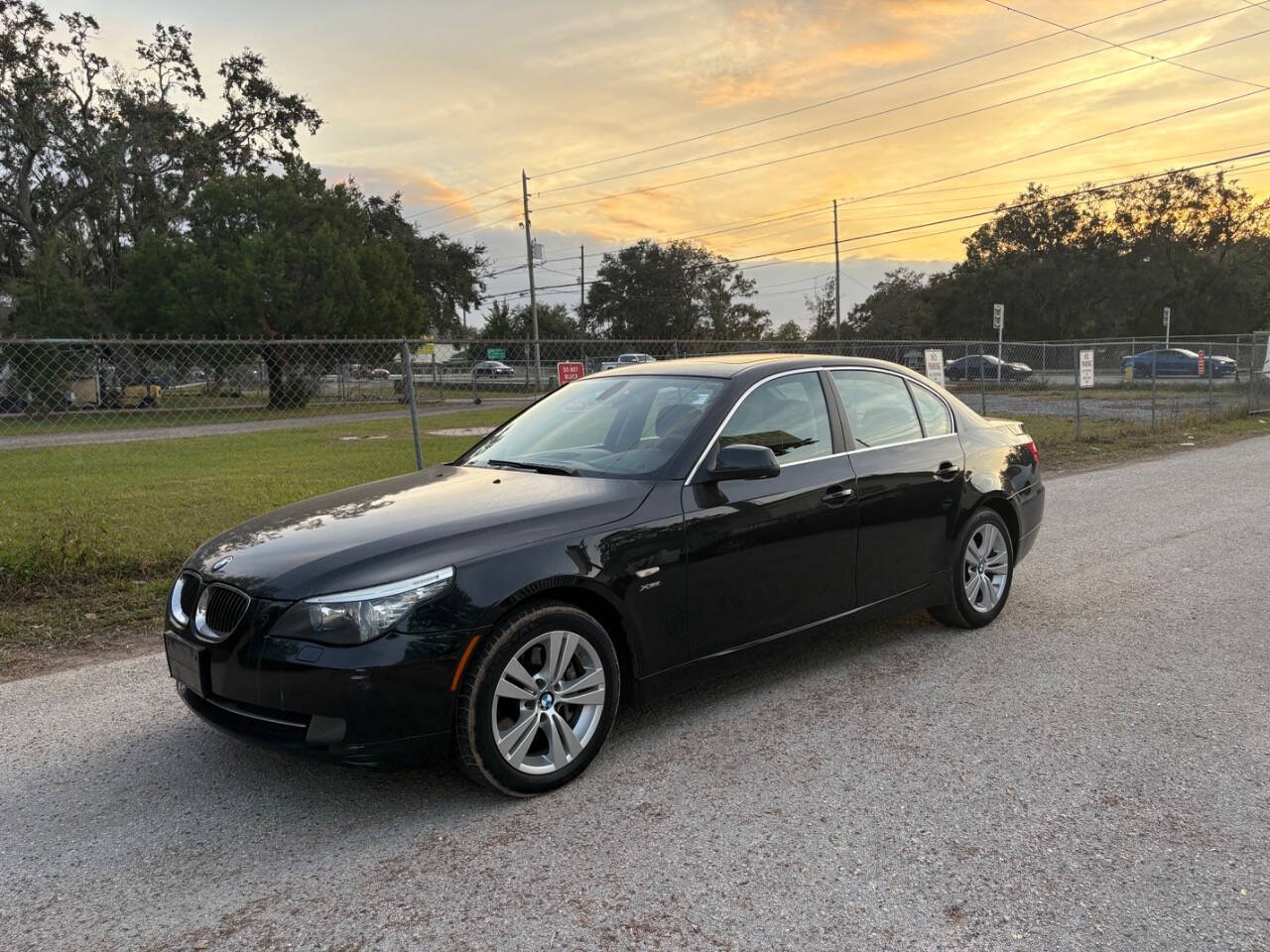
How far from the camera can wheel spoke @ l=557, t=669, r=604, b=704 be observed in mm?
3348

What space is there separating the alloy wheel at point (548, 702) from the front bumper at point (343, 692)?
24 cm

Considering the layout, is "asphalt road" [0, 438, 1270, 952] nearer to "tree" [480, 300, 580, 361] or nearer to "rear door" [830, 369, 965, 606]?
"rear door" [830, 369, 965, 606]

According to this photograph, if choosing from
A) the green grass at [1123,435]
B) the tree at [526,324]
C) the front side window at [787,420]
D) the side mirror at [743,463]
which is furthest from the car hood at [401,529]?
the tree at [526,324]

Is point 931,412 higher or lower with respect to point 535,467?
higher

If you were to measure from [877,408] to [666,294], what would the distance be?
208 ft

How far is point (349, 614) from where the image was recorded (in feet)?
9.76

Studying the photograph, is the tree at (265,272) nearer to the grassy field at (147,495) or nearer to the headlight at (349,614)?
the grassy field at (147,495)

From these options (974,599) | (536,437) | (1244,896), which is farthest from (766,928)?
(974,599)

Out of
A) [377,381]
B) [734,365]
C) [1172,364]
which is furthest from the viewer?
[1172,364]

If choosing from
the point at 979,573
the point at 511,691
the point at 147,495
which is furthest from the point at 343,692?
the point at 147,495

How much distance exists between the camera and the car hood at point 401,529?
3096mm

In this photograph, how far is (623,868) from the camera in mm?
2820

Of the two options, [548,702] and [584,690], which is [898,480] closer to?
[584,690]

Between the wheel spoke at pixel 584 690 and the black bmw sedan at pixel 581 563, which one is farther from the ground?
the black bmw sedan at pixel 581 563
